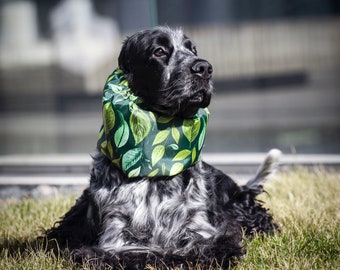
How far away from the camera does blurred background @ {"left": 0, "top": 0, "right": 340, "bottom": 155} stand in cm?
930

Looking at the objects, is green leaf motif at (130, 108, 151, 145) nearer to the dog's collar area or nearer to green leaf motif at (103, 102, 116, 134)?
the dog's collar area

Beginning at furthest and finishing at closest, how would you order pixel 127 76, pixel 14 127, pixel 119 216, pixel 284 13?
pixel 14 127 → pixel 284 13 → pixel 127 76 → pixel 119 216

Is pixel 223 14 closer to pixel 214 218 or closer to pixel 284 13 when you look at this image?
pixel 284 13

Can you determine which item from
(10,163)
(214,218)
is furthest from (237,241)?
(10,163)

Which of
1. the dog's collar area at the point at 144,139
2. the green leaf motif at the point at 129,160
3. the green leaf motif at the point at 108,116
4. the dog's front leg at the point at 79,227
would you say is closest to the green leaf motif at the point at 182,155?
the dog's collar area at the point at 144,139

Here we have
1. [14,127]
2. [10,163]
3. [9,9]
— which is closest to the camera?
[10,163]

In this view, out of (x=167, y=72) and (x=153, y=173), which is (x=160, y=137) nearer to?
(x=153, y=173)

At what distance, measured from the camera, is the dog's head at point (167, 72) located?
397 cm

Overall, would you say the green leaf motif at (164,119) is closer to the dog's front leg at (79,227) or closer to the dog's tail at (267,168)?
the dog's front leg at (79,227)

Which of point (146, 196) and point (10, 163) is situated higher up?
point (146, 196)

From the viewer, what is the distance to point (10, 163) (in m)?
8.58

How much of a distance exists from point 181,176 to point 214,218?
1.22 ft

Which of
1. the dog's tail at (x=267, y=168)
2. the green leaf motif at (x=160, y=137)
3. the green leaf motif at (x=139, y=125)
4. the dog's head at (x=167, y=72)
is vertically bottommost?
the dog's tail at (x=267, y=168)

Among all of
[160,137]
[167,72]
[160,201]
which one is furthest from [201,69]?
[160,201]
